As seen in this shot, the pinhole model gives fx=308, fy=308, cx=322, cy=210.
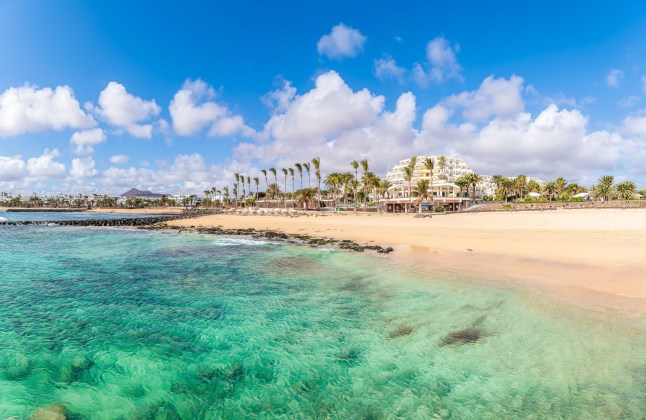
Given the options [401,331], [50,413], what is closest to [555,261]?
[401,331]

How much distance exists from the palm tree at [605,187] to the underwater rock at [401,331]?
116815 millimetres


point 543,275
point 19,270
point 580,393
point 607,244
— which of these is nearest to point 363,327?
point 580,393

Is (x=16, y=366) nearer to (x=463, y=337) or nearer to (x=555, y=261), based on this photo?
(x=463, y=337)

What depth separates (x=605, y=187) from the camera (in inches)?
3659

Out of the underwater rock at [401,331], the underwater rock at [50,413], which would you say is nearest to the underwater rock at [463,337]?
the underwater rock at [401,331]

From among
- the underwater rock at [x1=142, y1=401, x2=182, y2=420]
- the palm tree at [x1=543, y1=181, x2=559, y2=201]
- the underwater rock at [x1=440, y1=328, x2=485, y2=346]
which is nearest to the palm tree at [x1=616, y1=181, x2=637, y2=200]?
the palm tree at [x1=543, y1=181, x2=559, y2=201]

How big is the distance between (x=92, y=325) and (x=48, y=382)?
10.9ft

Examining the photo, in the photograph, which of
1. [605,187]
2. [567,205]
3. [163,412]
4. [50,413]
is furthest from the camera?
[605,187]

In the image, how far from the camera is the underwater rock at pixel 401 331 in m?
8.42

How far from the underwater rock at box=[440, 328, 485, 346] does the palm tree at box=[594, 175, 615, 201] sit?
380 ft

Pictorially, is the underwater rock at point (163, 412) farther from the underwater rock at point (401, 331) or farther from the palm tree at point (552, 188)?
the palm tree at point (552, 188)

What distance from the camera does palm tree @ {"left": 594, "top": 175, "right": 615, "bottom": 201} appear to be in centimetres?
9294

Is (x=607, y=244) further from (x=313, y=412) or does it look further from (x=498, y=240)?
(x=313, y=412)

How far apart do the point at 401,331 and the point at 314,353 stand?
2652 millimetres
